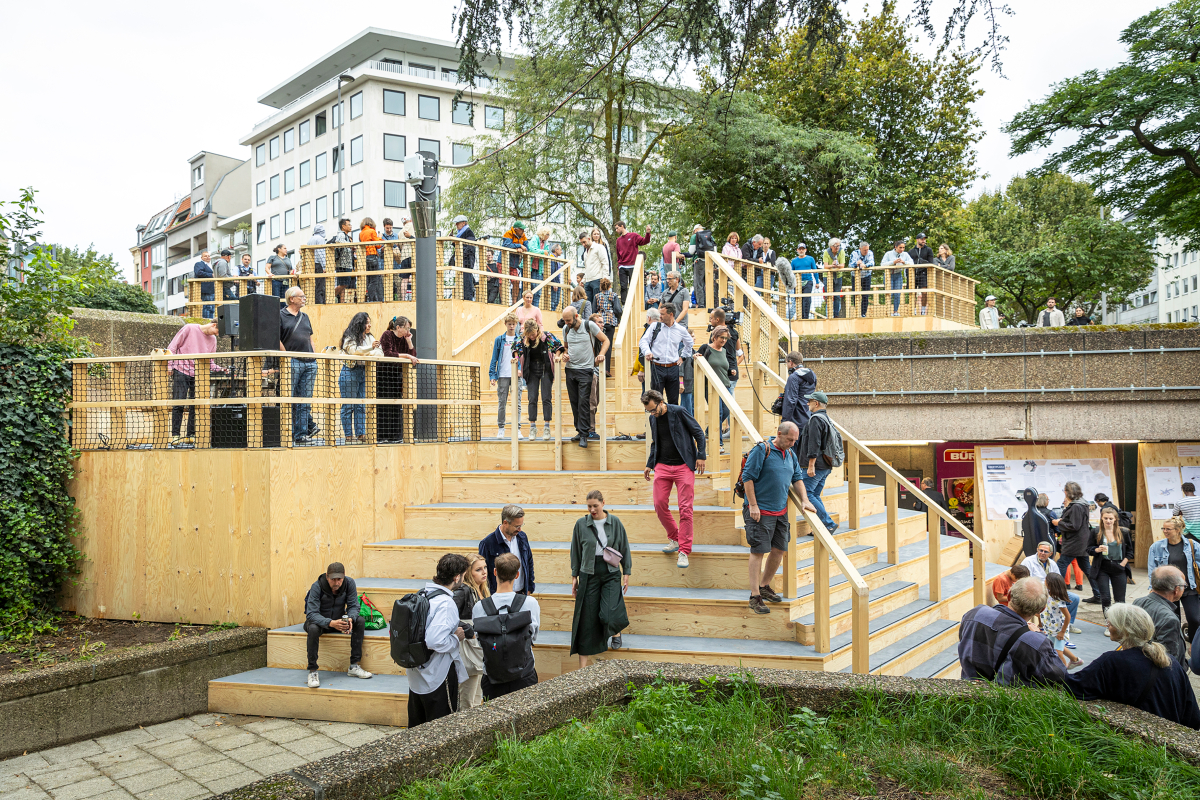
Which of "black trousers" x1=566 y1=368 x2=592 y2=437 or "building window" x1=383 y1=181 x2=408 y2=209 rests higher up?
"building window" x1=383 y1=181 x2=408 y2=209

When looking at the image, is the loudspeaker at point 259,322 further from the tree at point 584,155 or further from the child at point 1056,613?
the tree at point 584,155

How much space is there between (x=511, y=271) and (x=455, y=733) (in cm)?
1331

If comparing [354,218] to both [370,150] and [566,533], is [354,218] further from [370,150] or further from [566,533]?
[566,533]

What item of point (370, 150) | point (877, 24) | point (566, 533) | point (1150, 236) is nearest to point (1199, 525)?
point (566, 533)

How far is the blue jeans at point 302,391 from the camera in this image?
25.9 ft

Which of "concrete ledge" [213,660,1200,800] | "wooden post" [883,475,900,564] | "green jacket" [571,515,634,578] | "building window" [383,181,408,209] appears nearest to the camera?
"concrete ledge" [213,660,1200,800]

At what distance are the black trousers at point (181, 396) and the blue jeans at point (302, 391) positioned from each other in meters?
1.01

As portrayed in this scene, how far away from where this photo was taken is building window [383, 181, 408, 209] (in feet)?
155

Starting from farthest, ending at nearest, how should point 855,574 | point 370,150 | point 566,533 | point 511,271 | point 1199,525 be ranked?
point 370,150
point 511,271
point 1199,525
point 566,533
point 855,574

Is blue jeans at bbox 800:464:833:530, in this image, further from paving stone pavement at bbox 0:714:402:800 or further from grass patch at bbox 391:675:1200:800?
paving stone pavement at bbox 0:714:402:800

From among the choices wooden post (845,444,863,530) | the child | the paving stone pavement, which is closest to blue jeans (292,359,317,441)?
the paving stone pavement

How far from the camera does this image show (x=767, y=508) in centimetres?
667

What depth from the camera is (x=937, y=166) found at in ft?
79.8

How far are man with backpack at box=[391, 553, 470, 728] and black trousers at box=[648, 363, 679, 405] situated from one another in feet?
12.7
